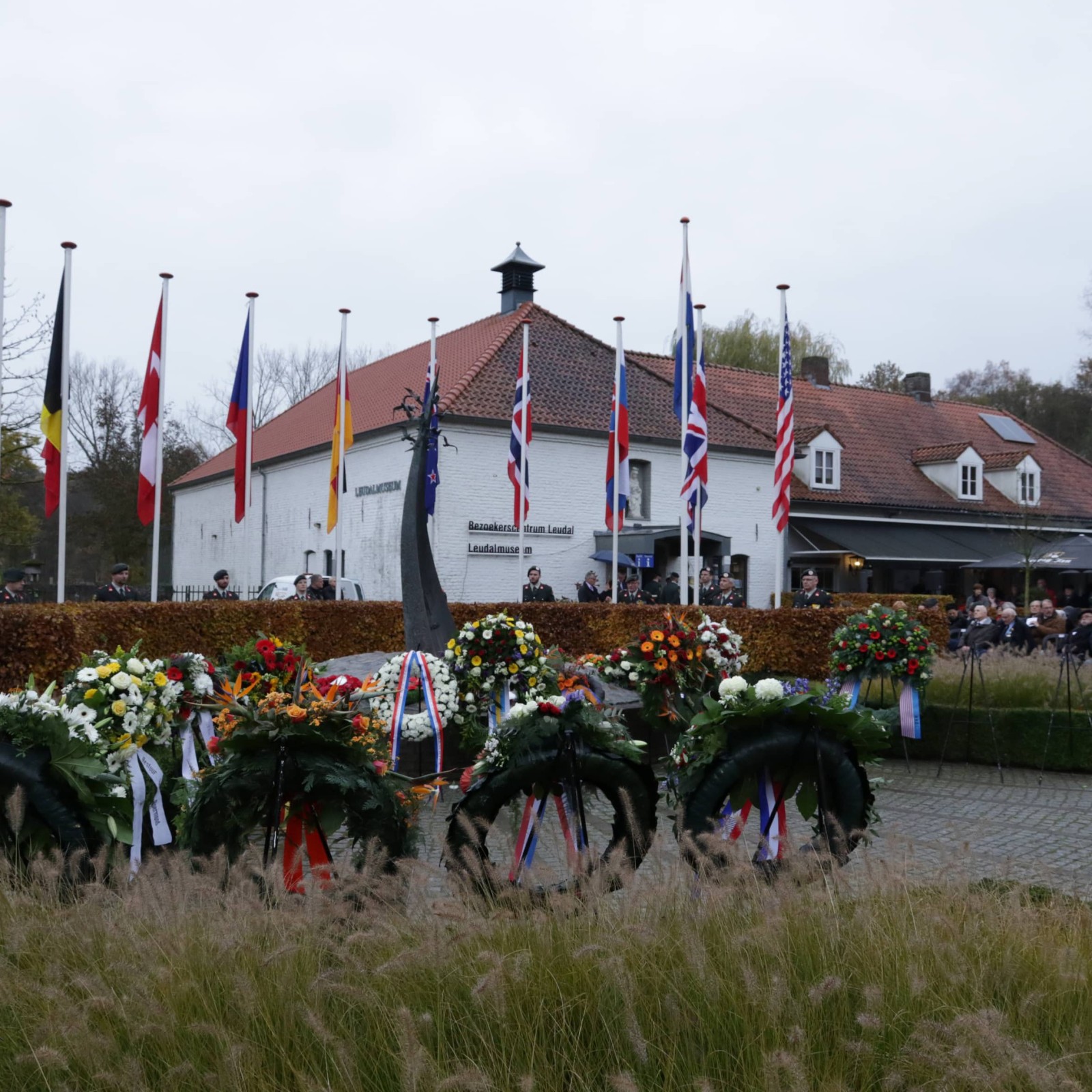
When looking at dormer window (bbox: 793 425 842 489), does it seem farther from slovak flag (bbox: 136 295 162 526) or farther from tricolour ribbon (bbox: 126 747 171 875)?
tricolour ribbon (bbox: 126 747 171 875)

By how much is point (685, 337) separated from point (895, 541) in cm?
1923

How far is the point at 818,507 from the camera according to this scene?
33.7 meters

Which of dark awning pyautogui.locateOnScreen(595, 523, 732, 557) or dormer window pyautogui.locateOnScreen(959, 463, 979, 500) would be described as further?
dormer window pyautogui.locateOnScreen(959, 463, 979, 500)

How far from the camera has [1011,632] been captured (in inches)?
609

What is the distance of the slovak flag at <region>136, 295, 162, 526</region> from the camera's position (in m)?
14.0

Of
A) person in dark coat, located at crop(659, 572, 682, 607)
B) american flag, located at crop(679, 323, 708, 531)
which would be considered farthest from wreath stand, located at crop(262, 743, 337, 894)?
person in dark coat, located at crop(659, 572, 682, 607)

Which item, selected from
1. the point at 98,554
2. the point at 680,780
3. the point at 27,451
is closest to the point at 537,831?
the point at 680,780

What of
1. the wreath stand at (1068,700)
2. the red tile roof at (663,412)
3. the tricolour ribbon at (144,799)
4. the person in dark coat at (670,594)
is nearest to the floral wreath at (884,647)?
the wreath stand at (1068,700)

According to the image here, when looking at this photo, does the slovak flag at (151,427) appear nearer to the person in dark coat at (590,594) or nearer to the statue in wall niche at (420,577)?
the statue in wall niche at (420,577)

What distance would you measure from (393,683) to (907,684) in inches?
191

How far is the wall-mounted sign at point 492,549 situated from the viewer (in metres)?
27.6

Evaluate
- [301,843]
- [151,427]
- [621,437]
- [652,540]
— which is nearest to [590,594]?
[621,437]

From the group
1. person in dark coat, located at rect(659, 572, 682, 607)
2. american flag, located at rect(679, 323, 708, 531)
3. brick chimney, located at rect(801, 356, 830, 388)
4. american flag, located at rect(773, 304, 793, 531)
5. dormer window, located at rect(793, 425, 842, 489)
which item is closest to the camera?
american flag, located at rect(773, 304, 793, 531)

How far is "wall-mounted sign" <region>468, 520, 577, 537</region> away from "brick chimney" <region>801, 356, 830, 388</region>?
607 inches
